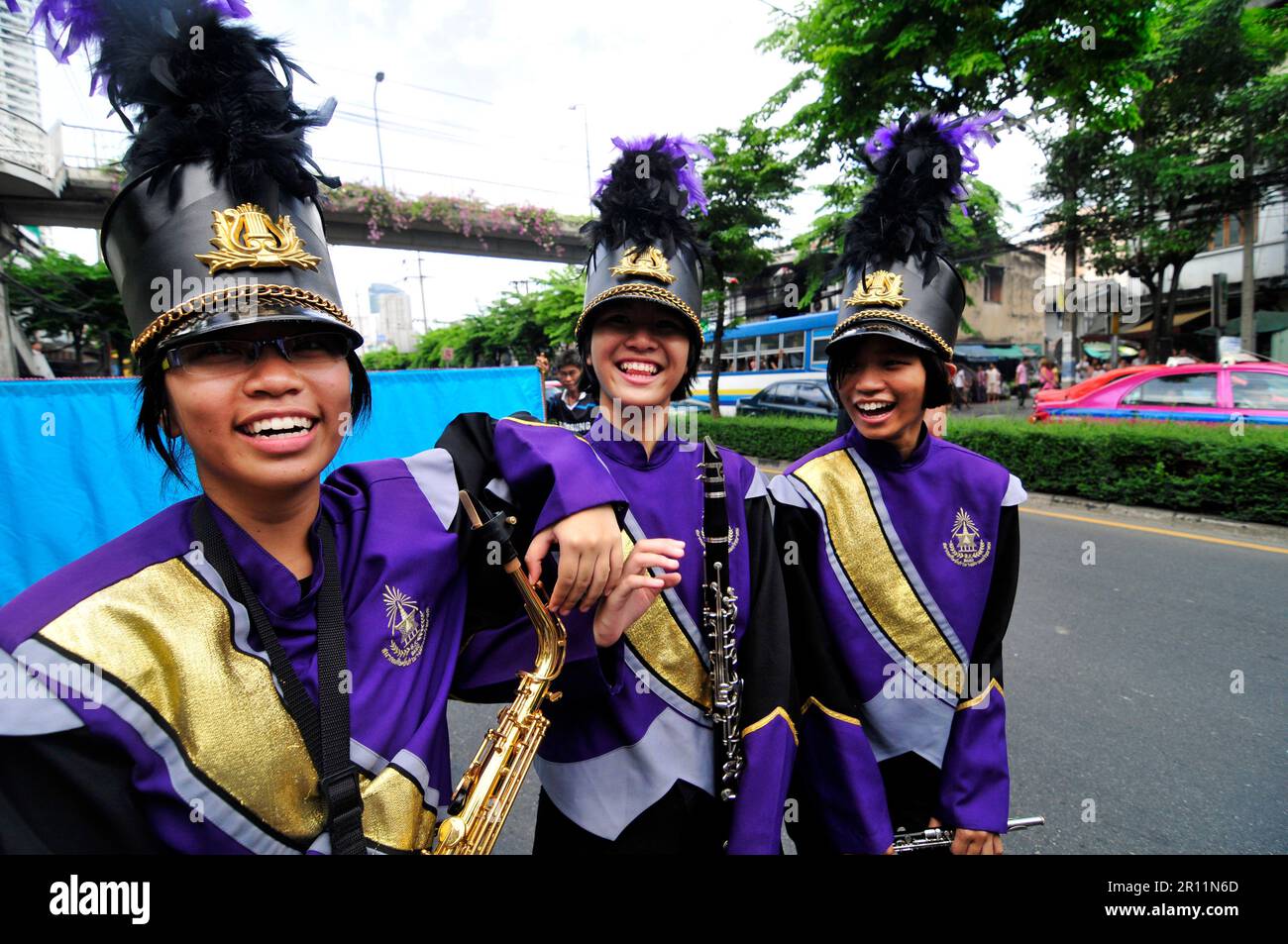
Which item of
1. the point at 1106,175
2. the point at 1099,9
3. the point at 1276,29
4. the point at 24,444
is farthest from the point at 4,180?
the point at 1276,29

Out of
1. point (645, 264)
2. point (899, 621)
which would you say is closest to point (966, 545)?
point (899, 621)

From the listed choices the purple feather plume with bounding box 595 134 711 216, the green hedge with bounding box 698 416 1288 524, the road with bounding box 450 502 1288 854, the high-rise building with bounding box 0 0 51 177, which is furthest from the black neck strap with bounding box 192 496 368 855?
the green hedge with bounding box 698 416 1288 524

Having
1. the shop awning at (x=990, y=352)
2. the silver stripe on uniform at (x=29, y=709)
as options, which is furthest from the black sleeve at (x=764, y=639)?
the shop awning at (x=990, y=352)

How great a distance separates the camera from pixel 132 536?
3.59 feet

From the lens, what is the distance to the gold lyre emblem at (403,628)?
1.25 m

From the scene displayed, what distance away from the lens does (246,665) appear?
108cm

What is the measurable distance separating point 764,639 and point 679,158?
147cm

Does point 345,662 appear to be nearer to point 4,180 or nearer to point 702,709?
point 702,709

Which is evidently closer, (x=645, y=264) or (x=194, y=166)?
(x=194, y=166)

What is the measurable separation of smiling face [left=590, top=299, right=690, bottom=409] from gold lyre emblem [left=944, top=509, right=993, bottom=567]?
1.00 m

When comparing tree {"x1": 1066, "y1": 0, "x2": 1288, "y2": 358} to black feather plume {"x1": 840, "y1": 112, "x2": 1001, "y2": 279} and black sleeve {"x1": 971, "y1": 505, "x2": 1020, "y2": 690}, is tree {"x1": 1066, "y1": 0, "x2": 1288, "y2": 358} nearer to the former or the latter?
black feather plume {"x1": 840, "y1": 112, "x2": 1001, "y2": 279}

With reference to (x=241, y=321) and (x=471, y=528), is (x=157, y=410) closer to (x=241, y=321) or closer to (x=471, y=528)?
(x=241, y=321)

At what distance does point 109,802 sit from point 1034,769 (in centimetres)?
384

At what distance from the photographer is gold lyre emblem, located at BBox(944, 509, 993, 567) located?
193cm
